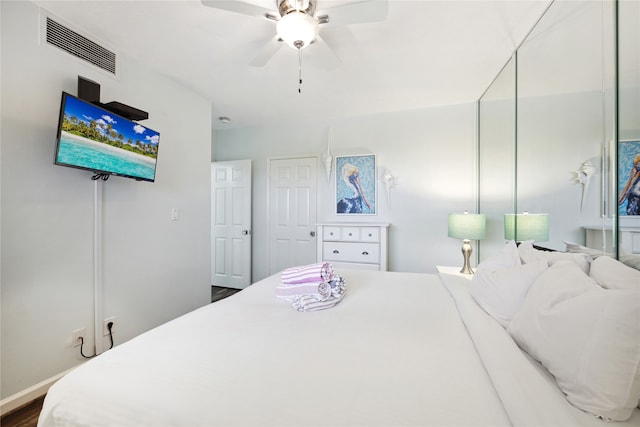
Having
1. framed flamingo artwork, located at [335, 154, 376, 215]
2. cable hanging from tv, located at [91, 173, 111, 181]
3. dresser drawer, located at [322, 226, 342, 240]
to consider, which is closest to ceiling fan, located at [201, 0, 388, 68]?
cable hanging from tv, located at [91, 173, 111, 181]

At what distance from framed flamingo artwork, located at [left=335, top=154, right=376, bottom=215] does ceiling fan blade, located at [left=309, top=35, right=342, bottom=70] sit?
171cm

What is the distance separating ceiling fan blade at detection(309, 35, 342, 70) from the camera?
1692 mm

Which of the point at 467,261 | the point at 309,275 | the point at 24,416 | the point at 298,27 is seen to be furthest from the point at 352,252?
the point at 24,416

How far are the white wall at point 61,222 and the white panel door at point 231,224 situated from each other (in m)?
1.30

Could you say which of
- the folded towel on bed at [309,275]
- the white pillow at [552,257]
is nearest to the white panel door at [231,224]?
the folded towel on bed at [309,275]

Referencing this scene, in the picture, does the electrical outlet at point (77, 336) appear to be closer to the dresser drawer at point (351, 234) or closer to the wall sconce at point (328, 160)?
the dresser drawer at point (351, 234)

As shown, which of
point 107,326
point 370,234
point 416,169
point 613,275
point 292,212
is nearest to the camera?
point 613,275

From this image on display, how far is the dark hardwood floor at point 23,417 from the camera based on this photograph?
142cm

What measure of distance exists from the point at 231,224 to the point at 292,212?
3.36 ft

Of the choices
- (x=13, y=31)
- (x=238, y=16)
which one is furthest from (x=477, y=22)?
(x=13, y=31)

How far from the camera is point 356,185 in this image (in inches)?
138

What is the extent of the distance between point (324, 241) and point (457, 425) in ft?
8.97

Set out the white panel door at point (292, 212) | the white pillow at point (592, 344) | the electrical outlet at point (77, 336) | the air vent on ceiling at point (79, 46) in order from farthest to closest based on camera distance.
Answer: the white panel door at point (292, 212) → the electrical outlet at point (77, 336) → the air vent on ceiling at point (79, 46) → the white pillow at point (592, 344)

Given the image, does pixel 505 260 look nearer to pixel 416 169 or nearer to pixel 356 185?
pixel 416 169
